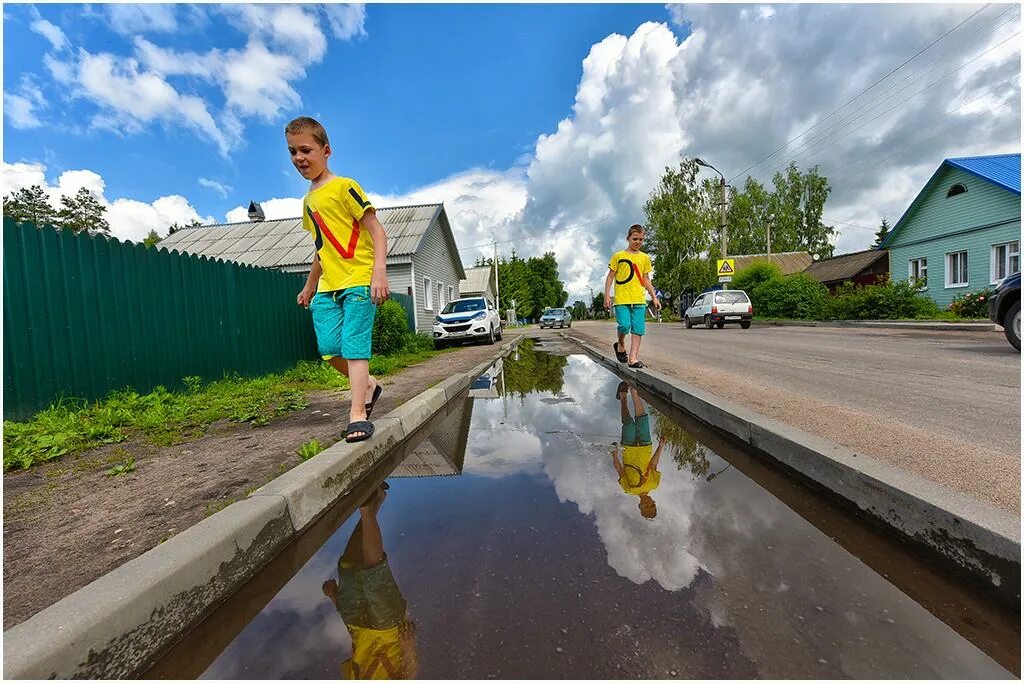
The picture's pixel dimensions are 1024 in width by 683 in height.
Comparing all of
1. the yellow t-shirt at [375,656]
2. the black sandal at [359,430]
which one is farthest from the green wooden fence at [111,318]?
the yellow t-shirt at [375,656]

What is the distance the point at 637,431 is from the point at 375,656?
317 centimetres

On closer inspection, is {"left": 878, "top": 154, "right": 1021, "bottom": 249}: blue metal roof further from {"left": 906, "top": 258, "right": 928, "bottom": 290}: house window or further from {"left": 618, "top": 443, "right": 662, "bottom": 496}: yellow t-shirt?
{"left": 618, "top": 443, "right": 662, "bottom": 496}: yellow t-shirt

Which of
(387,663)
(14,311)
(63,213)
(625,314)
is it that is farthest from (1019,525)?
(63,213)

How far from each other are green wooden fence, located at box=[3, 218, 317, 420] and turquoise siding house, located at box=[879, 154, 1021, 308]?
25.1 meters

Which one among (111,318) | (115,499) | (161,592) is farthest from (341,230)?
(111,318)

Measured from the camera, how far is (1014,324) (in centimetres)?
762

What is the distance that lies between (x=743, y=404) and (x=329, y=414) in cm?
412

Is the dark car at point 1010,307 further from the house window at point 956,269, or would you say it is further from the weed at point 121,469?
the house window at point 956,269

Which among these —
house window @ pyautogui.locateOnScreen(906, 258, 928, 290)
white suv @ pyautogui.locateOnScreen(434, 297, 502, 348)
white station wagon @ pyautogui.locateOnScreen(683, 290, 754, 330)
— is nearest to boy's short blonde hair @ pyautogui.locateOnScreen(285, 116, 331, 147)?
white suv @ pyautogui.locateOnScreen(434, 297, 502, 348)

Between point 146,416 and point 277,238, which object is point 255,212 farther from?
point 146,416

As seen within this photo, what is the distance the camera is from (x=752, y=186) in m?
55.2

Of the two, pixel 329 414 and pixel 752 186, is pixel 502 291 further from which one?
pixel 329 414

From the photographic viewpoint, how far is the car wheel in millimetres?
7547

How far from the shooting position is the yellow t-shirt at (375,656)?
144 centimetres
